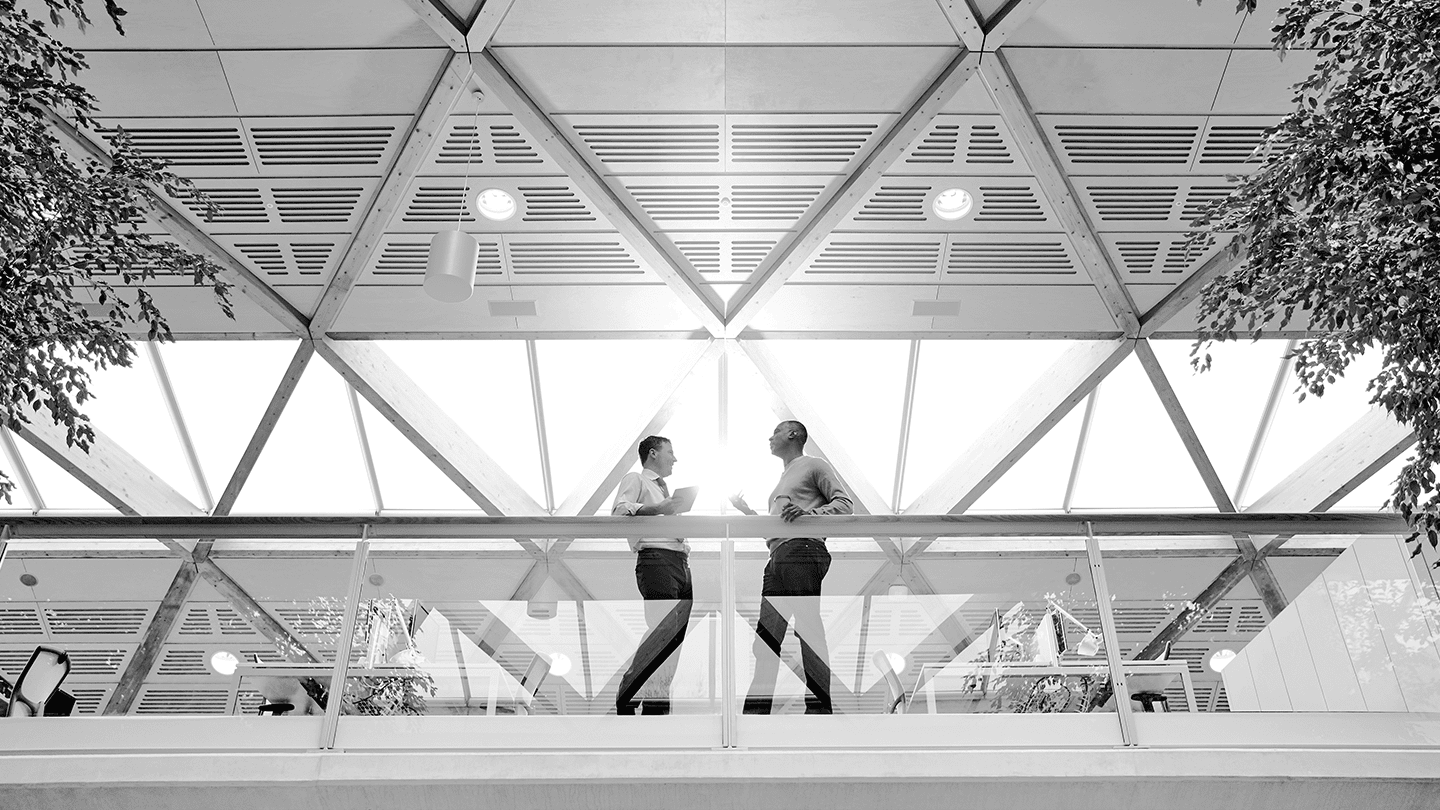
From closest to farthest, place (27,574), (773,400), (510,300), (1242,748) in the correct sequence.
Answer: (1242,748), (27,574), (510,300), (773,400)

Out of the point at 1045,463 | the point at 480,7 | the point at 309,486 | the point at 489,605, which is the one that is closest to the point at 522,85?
the point at 480,7

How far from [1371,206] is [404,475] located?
10448 mm

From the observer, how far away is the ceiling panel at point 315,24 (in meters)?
7.85

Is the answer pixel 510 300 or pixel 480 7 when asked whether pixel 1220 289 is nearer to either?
pixel 480 7

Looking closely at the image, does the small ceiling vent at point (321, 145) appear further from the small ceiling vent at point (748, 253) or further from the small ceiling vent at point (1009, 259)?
the small ceiling vent at point (1009, 259)

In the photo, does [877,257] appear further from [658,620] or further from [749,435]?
[658,620]

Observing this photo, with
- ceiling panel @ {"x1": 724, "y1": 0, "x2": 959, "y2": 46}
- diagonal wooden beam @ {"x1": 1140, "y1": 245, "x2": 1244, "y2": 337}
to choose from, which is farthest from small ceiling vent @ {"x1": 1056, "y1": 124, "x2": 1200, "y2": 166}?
ceiling panel @ {"x1": 724, "y1": 0, "x2": 959, "y2": 46}

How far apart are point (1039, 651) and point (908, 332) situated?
653cm

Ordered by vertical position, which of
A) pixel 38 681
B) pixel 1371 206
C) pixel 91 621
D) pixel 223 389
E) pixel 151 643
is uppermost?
pixel 223 389

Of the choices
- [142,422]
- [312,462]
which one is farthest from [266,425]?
[142,422]

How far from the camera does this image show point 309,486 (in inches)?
515

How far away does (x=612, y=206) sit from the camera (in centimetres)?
975

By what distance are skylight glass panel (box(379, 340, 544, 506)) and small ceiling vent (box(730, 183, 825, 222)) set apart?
3.39 m

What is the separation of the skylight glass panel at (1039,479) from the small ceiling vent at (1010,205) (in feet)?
11.0
